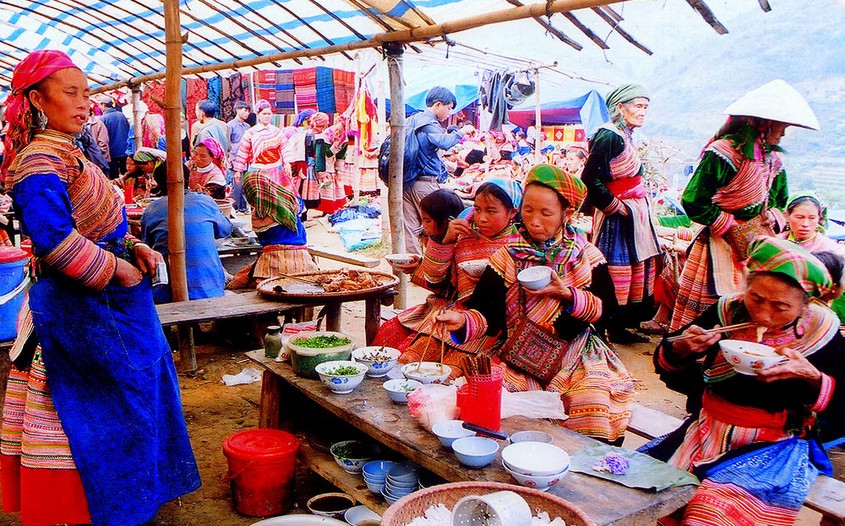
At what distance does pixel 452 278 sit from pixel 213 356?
289 centimetres

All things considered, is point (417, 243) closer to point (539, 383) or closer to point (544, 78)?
point (539, 383)

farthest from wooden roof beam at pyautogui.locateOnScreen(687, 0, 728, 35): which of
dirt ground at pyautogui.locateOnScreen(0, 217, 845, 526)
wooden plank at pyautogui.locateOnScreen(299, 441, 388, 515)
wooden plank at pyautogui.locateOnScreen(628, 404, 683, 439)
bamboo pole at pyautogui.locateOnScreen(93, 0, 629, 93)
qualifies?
wooden plank at pyautogui.locateOnScreen(299, 441, 388, 515)

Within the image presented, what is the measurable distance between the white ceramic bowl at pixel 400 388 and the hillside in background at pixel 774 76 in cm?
1288

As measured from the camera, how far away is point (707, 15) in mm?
4262

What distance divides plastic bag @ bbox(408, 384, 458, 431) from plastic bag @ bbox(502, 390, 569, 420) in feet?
0.74

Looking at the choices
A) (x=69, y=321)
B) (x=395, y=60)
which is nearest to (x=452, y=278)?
(x=69, y=321)

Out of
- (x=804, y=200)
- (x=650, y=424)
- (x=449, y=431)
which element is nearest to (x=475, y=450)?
(x=449, y=431)

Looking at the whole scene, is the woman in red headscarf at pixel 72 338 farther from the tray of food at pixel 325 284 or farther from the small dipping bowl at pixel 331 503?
the tray of food at pixel 325 284

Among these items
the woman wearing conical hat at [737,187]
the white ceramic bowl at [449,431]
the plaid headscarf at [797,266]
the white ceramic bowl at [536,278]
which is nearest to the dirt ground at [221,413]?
the woman wearing conical hat at [737,187]

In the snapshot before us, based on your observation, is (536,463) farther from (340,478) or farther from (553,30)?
(553,30)

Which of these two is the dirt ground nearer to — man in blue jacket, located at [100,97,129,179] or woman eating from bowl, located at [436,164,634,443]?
woman eating from bowl, located at [436,164,634,443]

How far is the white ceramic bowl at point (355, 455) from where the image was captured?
3166mm

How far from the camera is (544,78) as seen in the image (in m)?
16.1

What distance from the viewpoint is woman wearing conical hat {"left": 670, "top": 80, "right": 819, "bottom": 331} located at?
3.78 metres
